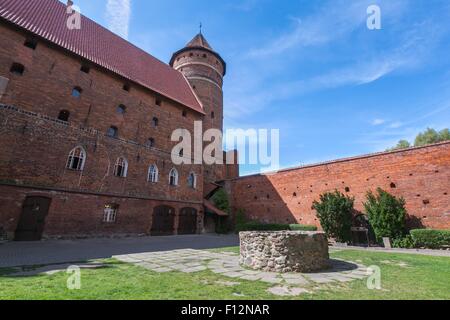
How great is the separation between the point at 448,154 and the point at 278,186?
10785 millimetres

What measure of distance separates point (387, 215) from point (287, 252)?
31.9 feet

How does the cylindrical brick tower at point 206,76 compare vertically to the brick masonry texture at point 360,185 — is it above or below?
above

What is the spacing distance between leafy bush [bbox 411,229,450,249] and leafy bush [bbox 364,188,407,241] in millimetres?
744

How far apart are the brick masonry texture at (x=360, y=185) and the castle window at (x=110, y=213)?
11.3 meters

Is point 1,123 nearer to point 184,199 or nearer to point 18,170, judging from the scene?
point 18,170

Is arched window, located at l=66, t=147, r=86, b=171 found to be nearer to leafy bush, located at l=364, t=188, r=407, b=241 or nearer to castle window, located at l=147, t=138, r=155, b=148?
castle window, located at l=147, t=138, r=155, b=148

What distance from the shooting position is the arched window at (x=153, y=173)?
56.4 feet

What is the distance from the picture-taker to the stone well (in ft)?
19.9

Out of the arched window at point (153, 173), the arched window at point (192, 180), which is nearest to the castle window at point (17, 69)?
the arched window at point (153, 173)

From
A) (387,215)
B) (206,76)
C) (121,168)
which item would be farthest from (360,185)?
(206,76)

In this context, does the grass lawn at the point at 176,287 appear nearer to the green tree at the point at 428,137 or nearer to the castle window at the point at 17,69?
the castle window at the point at 17,69

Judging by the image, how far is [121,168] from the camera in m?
15.6

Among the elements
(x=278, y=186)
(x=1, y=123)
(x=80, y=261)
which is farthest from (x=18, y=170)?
(x=278, y=186)
